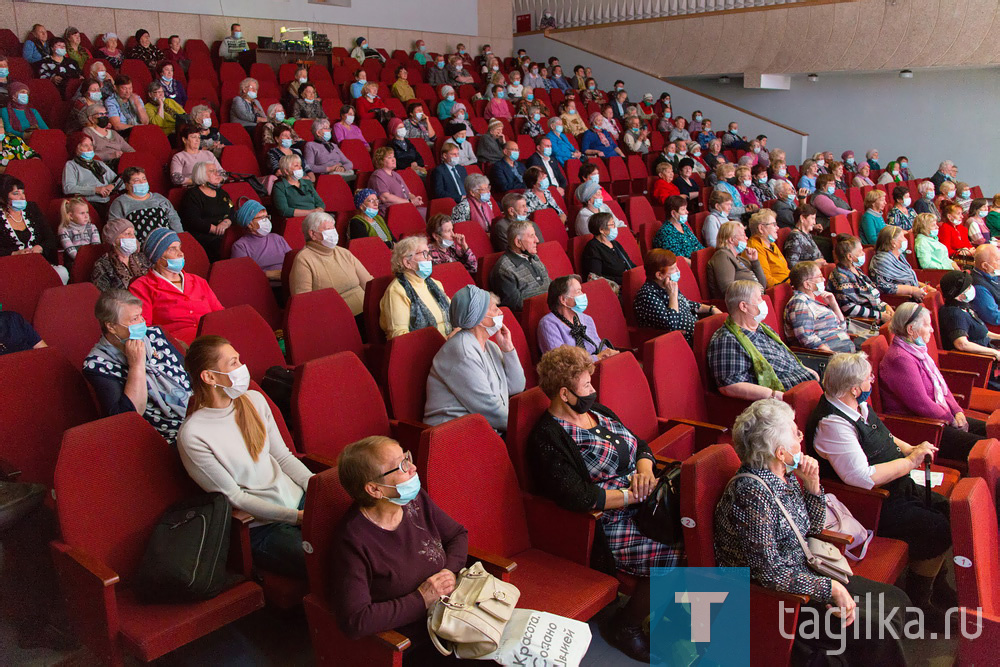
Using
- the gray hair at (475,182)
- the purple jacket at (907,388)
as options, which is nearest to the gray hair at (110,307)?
the purple jacket at (907,388)

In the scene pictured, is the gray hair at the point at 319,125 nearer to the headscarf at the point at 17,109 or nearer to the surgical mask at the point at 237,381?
the headscarf at the point at 17,109

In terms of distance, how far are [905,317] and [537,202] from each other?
3.22 m

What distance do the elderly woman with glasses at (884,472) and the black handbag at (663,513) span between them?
67 centimetres

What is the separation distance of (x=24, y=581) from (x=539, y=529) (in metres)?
1.63

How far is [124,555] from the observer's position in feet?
6.83

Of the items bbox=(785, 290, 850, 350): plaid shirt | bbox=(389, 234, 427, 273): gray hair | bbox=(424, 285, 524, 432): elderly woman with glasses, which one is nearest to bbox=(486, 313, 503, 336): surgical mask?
bbox=(424, 285, 524, 432): elderly woman with glasses

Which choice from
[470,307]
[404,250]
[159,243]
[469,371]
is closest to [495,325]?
[470,307]

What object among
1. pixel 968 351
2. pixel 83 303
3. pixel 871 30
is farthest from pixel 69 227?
pixel 871 30

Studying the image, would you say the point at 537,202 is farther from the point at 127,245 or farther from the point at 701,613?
the point at 701,613

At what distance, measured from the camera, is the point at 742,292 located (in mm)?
3383

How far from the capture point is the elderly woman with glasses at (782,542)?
2.06 metres

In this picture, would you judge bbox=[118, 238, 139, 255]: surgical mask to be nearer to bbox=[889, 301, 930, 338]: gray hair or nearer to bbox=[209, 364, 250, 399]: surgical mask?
bbox=[209, 364, 250, 399]: surgical mask

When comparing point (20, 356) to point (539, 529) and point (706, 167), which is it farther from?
point (706, 167)

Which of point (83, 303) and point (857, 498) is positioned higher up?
point (83, 303)
